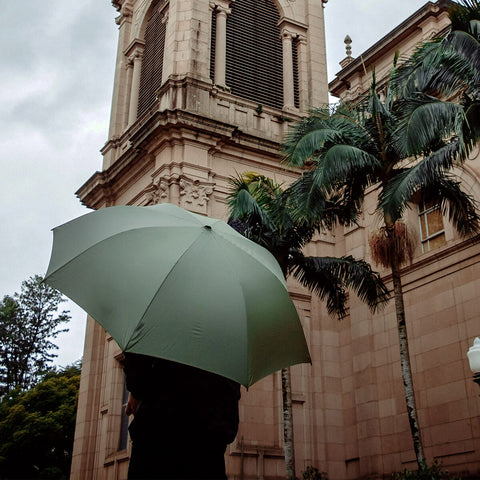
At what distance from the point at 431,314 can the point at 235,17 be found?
14761 millimetres

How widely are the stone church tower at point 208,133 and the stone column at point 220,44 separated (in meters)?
0.05

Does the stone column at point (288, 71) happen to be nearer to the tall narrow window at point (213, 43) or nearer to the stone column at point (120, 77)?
the tall narrow window at point (213, 43)

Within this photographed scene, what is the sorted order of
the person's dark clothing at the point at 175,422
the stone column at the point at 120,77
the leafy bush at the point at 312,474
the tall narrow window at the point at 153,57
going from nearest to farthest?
1. the person's dark clothing at the point at 175,422
2. the leafy bush at the point at 312,474
3. the tall narrow window at the point at 153,57
4. the stone column at the point at 120,77

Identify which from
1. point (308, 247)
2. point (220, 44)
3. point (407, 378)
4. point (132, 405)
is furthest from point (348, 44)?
point (132, 405)

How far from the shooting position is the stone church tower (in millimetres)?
19688

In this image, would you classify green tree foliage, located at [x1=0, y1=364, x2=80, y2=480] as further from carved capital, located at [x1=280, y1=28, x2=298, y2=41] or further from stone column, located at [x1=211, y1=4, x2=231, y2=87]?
carved capital, located at [x1=280, y1=28, x2=298, y2=41]

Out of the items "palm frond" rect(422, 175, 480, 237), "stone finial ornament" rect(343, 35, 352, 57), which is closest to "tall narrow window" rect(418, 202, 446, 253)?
"palm frond" rect(422, 175, 480, 237)

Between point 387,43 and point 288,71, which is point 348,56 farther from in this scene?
point 387,43

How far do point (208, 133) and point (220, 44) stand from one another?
17.2ft

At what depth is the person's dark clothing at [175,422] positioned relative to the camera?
3.51 meters

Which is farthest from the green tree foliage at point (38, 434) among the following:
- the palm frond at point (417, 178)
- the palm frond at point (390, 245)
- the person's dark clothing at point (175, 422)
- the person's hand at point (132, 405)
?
the person's dark clothing at point (175, 422)

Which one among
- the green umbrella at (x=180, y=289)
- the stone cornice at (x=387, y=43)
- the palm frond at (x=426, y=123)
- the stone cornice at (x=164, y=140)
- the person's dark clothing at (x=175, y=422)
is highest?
the stone cornice at (x=387, y=43)

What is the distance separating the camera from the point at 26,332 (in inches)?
1746

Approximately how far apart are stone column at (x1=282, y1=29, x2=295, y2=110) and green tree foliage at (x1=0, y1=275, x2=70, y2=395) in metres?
23.5
